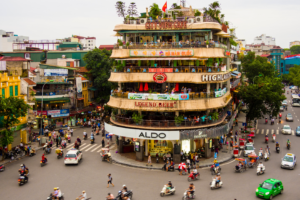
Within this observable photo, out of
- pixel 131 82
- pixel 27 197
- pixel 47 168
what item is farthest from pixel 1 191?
pixel 131 82

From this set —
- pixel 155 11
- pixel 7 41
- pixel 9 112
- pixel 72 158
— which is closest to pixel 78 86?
pixel 9 112

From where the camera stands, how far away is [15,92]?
147 ft

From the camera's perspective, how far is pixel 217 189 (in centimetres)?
2955

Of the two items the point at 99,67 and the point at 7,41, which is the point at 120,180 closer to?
the point at 99,67

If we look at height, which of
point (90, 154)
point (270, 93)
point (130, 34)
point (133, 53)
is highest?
point (130, 34)

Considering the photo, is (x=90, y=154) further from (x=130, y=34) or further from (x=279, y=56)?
(x=279, y=56)

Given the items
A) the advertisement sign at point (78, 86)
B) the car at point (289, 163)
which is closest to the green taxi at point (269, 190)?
the car at point (289, 163)

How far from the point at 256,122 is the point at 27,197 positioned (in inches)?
2047

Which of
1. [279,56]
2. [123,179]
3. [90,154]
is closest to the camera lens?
[123,179]

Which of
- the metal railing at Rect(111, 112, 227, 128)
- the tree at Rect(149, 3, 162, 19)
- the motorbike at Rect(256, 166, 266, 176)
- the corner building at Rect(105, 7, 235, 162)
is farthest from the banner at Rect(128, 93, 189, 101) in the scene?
the tree at Rect(149, 3, 162, 19)

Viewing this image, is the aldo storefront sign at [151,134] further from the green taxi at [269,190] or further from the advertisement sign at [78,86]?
the advertisement sign at [78,86]

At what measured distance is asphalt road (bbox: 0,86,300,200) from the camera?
2842 centimetres

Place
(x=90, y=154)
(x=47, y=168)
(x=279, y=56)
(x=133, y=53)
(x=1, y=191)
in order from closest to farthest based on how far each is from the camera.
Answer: (x=1, y=191), (x=47, y=168), (x=133, y=53), (x=90, y=154), (x=279, y=56)

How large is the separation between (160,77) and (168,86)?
276cm
